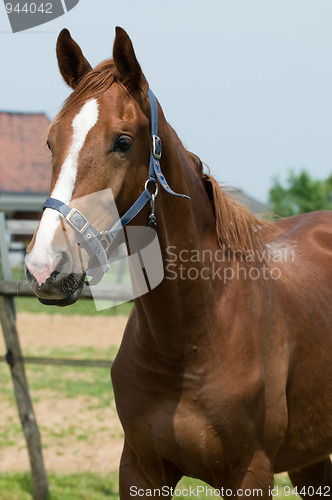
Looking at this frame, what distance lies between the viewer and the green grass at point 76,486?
4496 millimetres

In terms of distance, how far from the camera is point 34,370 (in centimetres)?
901

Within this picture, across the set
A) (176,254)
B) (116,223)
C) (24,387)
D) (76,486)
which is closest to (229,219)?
(176,254)

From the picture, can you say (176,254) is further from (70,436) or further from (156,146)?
(70,436)

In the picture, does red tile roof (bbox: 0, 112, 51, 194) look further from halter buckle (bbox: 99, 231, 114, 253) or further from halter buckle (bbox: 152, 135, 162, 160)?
halter buckle (bbox: 99, 231, 114, 253)

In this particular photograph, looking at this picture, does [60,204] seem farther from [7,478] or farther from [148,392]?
[7,478]

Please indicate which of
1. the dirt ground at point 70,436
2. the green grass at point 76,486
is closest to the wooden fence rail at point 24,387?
the green grass at point 76,486

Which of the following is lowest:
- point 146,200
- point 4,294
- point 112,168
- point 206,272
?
point 4,294

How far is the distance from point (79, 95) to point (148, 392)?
1.23 meters

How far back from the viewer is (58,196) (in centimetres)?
201

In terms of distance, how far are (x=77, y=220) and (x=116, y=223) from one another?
20 centimetres

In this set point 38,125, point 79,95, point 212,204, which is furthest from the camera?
point 38,125

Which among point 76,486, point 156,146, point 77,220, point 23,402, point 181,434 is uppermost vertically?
point 156,146

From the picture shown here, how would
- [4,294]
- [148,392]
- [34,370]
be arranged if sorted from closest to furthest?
[148,392], [4,294], [34,370]

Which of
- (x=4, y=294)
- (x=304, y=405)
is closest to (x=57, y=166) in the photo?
(x=304, y=405)
